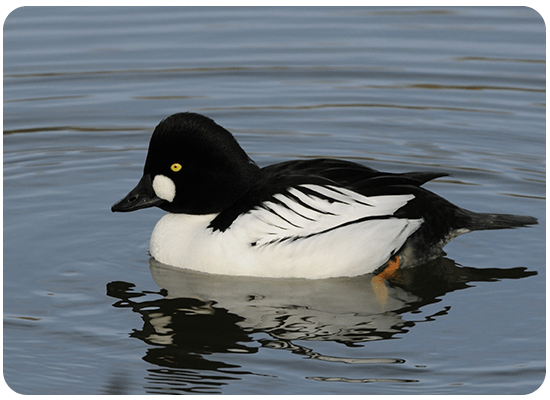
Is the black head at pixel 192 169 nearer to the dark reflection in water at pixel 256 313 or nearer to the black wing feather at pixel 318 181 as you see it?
the black wing feather at pixel 318 181

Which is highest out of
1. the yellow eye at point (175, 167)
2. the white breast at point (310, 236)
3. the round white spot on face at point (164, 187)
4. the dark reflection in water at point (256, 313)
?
the yellow eye at point (175, 167)

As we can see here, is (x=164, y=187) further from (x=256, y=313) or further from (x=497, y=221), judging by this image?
(x=497, y=221)

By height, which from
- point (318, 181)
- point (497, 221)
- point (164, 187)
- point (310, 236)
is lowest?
point (310, 236)

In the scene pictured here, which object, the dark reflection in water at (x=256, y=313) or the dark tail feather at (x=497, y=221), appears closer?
the dark reflection in water at (x=256, y=313)

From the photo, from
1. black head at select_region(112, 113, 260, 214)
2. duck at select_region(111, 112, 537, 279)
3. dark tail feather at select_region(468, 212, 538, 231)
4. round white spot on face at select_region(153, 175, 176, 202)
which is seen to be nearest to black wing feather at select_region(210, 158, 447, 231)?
duck at select_region(111, 112, 537, 279)

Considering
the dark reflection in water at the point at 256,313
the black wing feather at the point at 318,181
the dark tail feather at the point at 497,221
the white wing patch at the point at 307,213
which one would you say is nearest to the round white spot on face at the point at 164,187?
the black wing feather at the point at 318,181

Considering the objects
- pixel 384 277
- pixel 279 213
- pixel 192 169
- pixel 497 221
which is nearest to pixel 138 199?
pixel 192 169

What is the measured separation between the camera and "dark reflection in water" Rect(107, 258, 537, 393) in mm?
6555

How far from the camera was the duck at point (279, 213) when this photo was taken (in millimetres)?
7883

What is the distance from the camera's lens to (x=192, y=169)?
26.9 feet

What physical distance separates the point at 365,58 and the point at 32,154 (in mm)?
5696

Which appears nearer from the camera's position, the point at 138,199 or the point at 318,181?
the point at 318,181

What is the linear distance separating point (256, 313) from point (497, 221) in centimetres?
267

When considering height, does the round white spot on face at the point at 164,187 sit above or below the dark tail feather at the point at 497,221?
above
